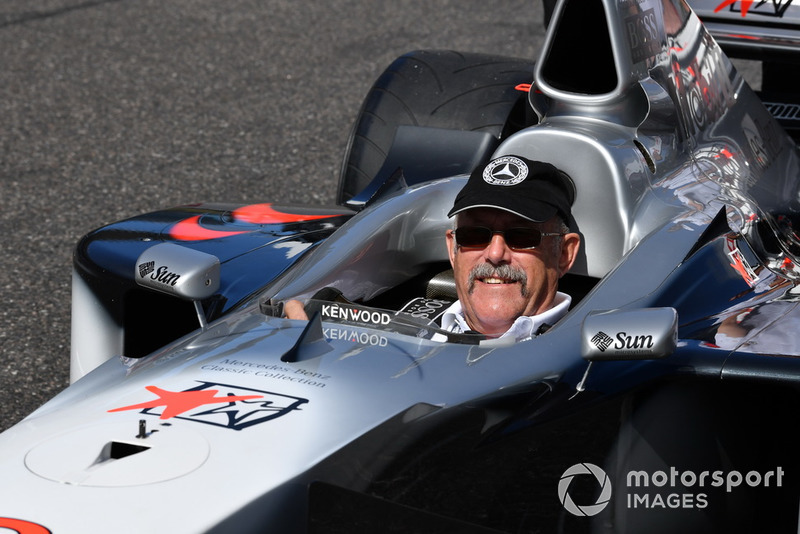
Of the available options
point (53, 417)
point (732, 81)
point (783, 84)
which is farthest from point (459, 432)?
point (783, 84)

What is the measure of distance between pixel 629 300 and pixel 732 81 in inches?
67.0

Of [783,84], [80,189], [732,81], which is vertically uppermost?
[732,81]

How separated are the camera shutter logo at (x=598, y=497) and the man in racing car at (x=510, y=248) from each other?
50 centimetres

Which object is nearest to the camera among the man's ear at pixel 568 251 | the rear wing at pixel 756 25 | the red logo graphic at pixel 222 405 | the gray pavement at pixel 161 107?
the red logo graphic at pixel 222 405

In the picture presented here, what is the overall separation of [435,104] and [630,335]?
2.53 meters

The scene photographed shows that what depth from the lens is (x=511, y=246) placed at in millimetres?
3156

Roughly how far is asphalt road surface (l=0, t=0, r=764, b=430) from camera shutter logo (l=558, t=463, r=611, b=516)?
233cm

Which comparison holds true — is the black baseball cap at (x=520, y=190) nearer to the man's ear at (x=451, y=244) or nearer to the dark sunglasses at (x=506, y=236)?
the dark sunglasses at (x=506, y=236)

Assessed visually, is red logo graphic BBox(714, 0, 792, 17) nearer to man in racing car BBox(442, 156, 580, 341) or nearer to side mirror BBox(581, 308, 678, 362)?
man in racing car BBox(442, 156, 580, 341)

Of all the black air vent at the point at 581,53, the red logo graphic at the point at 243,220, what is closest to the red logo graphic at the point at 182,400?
the red logo graphic at the point at 243,220

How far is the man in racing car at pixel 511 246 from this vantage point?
10.2 ft

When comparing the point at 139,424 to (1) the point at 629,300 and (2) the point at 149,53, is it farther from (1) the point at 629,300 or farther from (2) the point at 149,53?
(2) the point at 149,53

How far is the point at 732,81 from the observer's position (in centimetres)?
432

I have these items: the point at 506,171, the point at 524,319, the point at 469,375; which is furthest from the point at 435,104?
the point at 469,375
